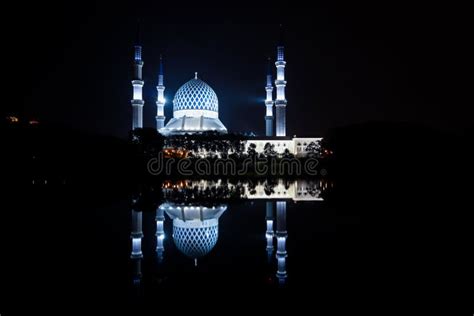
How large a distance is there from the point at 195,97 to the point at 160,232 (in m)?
32.4

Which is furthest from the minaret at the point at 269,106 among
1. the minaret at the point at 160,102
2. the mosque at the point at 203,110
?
the minaret at the point at 160,102

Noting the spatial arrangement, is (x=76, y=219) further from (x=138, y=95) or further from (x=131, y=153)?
(x=138, y=95)

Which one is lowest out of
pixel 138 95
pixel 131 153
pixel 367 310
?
pixel 367 310

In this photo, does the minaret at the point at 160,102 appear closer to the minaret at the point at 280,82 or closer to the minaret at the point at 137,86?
the minaret at the point at 137,86

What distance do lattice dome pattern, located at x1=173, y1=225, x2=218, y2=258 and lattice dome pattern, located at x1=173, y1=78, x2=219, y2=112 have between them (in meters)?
31.9

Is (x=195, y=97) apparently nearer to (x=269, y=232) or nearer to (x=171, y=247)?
(x=269, y=232)

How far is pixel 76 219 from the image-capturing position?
795 centimetres

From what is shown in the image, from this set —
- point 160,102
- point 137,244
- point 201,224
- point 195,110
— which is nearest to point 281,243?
point 201,224

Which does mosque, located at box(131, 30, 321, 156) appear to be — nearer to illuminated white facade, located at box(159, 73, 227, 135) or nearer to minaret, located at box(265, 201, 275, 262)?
illuminated white facade, located at box(159, 73, 227, 135)

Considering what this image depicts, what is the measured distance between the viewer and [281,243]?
5945 millimetres

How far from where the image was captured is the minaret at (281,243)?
14.4 feet

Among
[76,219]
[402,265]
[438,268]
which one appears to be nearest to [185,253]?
[402,265]

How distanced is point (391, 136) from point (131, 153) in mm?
14581

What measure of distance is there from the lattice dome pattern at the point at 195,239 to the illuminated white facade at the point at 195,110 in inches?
1157
